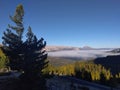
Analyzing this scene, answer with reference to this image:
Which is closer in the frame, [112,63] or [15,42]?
[15,42]

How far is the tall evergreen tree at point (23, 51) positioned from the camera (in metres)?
39.2

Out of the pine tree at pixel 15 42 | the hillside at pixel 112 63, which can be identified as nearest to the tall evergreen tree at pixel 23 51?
the pine tree at pixel 15 42

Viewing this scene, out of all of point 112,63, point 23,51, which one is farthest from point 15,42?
point 112,63

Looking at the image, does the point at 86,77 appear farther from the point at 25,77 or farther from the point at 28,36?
the point at 25,77

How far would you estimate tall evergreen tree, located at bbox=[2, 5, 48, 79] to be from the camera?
39.2 metres

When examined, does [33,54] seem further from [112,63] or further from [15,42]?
[112,63]

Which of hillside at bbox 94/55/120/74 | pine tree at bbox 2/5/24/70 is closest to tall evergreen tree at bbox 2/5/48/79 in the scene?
pine tree at bbox 2/5/24/70

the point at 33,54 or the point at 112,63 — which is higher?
the point at 33,54

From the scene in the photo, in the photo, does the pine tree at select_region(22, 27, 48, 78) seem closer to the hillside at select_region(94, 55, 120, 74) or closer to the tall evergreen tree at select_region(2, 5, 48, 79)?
the tall evergreen tree at select_region(2, 5, 48, 79)

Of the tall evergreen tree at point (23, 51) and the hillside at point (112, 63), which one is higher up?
the tall evergreen tree at point (23, 51)

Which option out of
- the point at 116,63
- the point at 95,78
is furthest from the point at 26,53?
the point at 116,63

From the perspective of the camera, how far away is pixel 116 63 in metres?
168

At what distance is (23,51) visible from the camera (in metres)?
43.2

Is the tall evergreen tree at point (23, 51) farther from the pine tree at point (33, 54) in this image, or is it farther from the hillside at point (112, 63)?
the hillside at point (112, 63)
